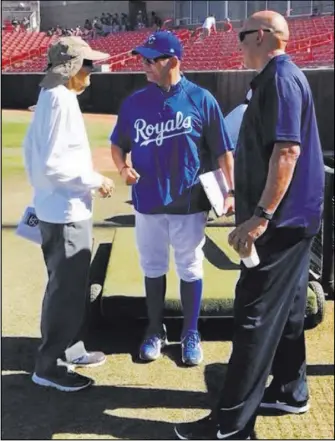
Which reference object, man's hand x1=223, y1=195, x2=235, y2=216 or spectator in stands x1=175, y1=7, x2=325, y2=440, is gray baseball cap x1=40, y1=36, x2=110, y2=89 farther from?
man's hand x1=223, y1=195, x2=235, y2=216

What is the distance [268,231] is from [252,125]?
0.42m

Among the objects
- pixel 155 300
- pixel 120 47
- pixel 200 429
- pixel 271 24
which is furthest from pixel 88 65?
pixel 200 429

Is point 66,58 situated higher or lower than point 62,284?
higher

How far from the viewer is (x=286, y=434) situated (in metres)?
2.93

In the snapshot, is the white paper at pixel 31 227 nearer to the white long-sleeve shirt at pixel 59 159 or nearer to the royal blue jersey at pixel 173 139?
the white long-sleeve shirt at pixel 59 159

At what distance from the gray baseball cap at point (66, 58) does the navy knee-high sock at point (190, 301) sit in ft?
4.23

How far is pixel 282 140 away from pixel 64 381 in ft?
5.77

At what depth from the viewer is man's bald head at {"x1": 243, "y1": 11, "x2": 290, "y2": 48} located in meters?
2.46

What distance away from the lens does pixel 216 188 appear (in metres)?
3.01

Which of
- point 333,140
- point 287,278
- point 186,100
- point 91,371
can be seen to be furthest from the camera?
point 333,140

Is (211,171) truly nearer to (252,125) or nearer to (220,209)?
(220,209)

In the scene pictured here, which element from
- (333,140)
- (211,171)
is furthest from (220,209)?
(333,140)

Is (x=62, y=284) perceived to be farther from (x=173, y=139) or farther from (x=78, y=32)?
(x=78, y=32)

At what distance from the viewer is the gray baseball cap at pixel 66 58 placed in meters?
2.89
